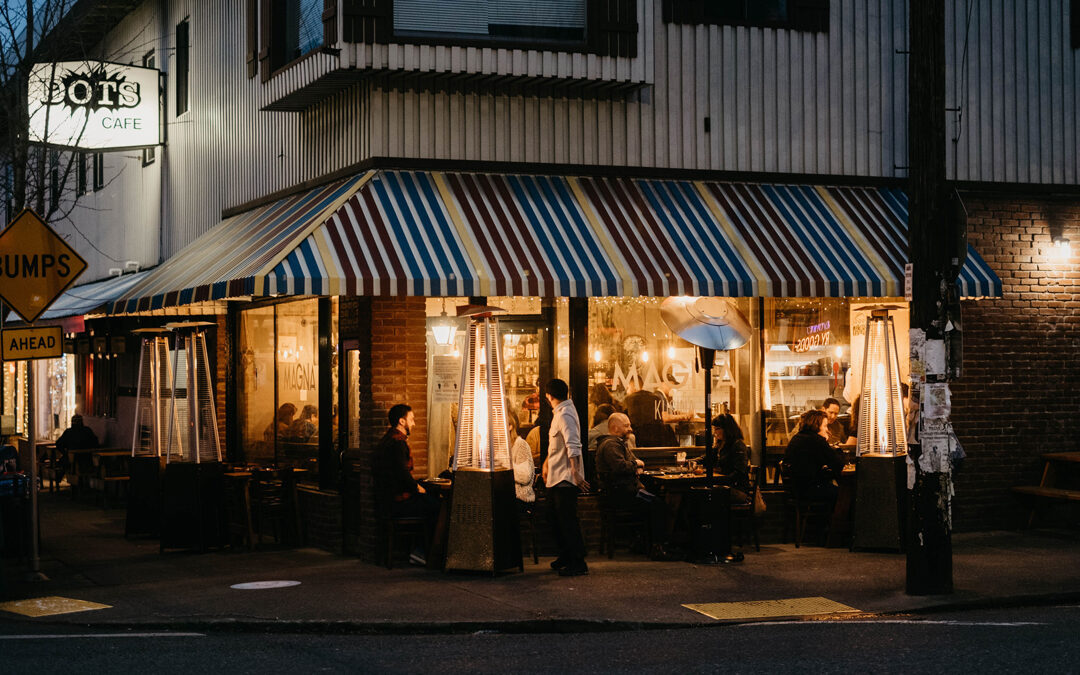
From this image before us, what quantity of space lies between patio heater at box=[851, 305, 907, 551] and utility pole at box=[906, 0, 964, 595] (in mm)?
2637

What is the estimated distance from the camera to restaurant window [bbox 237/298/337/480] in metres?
15.7

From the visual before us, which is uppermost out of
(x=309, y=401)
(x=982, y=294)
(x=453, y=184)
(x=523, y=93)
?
(x=523, y=93)

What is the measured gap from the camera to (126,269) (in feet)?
78.8

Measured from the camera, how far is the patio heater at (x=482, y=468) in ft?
41.1

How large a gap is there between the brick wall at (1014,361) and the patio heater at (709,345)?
10.5ft

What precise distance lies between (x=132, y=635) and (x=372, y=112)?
19.5 ft

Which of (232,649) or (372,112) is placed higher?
(372,112)

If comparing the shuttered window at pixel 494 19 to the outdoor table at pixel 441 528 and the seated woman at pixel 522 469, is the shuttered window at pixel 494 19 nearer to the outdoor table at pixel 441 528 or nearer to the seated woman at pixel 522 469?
the seated woman at pixel 522 469

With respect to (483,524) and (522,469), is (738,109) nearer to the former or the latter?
(522,469)

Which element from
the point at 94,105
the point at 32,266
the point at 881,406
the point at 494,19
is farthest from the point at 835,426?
the point at 94,105

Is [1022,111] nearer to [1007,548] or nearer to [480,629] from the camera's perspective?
[1007,548]

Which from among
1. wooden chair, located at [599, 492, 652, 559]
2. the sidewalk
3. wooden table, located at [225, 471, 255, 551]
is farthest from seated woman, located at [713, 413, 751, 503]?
wooden table, located at [225, 471, 255, 551]

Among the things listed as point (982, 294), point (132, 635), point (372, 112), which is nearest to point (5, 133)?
point (372, 112)

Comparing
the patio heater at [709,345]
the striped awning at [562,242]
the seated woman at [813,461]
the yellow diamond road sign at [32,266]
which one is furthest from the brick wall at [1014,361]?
the yellow diamond road sign at [32,266]
